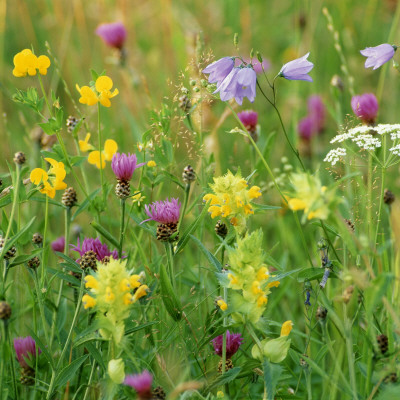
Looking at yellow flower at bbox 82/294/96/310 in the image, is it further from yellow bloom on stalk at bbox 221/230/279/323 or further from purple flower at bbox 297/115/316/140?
purple flower at bbox 297/115/316/140

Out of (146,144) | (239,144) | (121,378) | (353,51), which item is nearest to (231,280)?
(121,378)

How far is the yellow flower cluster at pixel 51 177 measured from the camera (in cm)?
109

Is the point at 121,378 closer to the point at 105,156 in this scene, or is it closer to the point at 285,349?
the point at 285,349

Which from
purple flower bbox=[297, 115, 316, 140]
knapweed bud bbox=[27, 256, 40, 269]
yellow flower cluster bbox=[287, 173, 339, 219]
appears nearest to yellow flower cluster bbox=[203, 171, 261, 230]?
yellow flower cluster bbox=[287, 173, 339, 219]

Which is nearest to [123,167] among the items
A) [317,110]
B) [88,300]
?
[88,300]

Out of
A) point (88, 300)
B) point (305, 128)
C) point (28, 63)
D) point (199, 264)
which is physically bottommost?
point (88, 300)

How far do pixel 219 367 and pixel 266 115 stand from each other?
5.29ft

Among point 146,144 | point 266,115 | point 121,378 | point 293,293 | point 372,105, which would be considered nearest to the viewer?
point 121,378

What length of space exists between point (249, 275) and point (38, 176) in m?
0.47

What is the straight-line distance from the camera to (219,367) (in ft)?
3.49

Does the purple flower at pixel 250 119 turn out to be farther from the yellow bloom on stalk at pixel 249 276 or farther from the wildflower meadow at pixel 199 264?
the yellow bloom on stalk at pixel 249 276

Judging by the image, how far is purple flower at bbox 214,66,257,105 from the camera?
1.05m

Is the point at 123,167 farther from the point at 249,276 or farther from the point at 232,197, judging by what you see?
the point at 249,276

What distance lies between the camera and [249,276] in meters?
0.83
